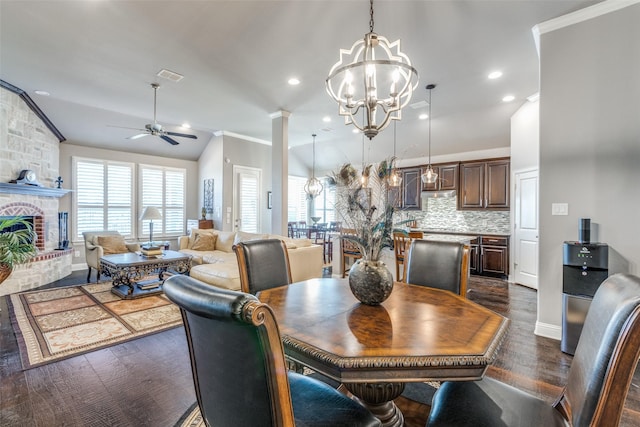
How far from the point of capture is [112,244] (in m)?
5.40

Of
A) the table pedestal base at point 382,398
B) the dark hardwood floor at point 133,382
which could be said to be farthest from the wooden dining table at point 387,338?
the dark hardwood floor at point 133,382

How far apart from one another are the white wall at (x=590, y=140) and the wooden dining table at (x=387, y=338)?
6.40 feet

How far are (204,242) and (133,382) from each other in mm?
3844

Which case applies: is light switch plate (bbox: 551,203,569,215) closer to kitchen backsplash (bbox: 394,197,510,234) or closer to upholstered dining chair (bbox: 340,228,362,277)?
upholstered dining chair (bbox: 340,228,362,277)

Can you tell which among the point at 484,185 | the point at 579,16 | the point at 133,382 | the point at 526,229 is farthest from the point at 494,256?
the point at 133,382

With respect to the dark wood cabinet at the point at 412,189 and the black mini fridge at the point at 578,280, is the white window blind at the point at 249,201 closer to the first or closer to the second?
the dark wood cabinet at the point at 412,189

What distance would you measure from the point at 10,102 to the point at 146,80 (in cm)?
232

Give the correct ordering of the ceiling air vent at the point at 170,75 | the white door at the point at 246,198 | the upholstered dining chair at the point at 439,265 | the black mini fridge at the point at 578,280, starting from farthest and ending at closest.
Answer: the white door at the point at 246,198 < the ceiling air vent at the point at 170,75 < the black mini fridge at the point at 578,280 < the upholstered dining chair at the point at 439,265

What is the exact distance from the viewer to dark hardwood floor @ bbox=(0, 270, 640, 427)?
6.04 feet

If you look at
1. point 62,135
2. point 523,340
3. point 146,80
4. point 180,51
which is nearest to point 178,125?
point 62,135

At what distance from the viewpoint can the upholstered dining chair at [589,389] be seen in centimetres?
82

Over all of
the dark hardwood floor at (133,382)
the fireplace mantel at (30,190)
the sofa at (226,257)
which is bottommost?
the dark hardwood floor at (133,382)

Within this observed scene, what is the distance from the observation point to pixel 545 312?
117 inches

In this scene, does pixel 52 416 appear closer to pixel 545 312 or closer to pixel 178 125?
pixel 545 312
